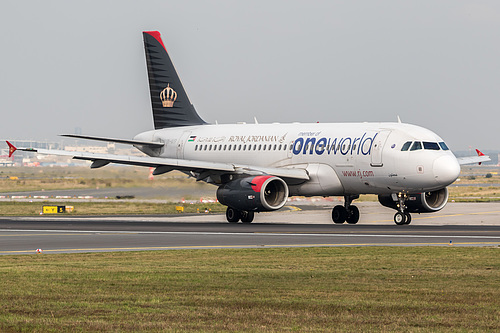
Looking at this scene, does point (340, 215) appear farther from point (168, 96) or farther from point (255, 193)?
point (168, 96)

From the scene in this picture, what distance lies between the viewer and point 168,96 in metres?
49.7

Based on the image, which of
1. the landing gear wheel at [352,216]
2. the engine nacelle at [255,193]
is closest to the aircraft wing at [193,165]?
the engine nacelle at [255,193]

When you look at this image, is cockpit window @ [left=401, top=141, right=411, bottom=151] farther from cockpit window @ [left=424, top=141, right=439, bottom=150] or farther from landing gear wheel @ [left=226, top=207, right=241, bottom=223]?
landing gear wheel @ [left=226, top=207, right=241, bottom=223]

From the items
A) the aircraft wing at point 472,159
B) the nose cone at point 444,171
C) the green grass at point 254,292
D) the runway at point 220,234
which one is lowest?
the runway at point 220,234

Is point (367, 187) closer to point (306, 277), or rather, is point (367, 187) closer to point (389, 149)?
point (389, 149)

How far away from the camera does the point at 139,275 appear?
1814 centimetres

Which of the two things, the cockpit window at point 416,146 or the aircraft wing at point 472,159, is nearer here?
the cockpit window at point 416,146

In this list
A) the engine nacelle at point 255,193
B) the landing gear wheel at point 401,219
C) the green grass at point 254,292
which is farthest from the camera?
the engine nacelle at point 255,193

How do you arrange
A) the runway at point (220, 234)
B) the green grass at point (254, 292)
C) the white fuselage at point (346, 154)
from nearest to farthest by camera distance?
the green grass at point (254, 292) → the runway at point (220, 234) → the white fuselage at point (346, 154)

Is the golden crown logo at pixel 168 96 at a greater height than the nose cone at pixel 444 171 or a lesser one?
greater

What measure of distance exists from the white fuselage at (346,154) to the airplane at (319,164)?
4cm

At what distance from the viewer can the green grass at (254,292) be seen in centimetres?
1214

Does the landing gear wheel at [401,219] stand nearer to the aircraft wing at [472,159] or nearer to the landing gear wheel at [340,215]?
the landing gear wheel at [340,215]

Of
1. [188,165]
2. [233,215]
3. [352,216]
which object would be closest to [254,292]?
[233,215]
